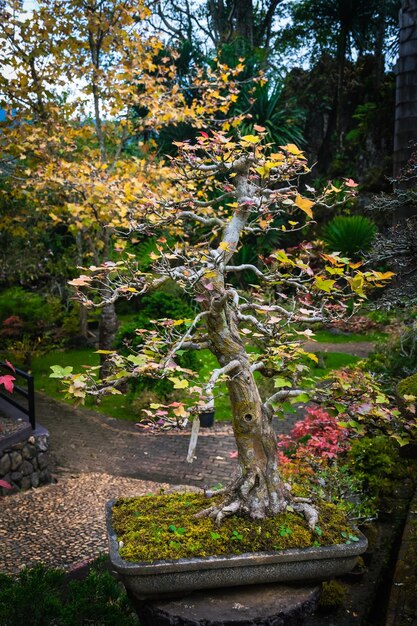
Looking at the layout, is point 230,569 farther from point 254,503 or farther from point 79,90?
point 79,90

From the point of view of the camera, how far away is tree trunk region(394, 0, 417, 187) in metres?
7.24

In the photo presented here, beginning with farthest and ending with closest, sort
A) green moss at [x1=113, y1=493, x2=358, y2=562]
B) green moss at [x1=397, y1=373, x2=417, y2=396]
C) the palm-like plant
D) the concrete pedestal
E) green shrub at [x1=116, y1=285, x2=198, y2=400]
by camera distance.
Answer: the palm-like plant
green shrub at [x1=116, y1=285, x2=198, y2=400]
green moss at [x1=397, y1=373, x2=417, y2=396]
green moss at [x1=113, y1=493, x2=358, y2=562]
the concrete pedestal

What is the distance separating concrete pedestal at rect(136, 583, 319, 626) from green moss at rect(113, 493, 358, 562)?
0.75 feet

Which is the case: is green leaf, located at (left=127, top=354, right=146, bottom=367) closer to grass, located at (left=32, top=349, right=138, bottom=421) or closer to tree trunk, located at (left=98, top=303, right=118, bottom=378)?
grass, located at (left=32, top=349, right=138, bottom=421)

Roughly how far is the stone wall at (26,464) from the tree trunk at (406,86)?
555 cm

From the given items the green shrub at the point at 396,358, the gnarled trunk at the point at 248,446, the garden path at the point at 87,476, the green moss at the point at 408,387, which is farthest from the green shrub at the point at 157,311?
the gnarled trunk at the point at 248,446

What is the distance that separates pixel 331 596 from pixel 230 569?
136 cm

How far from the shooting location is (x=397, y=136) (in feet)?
24.4

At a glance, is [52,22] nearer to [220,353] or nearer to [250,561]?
[220,353]

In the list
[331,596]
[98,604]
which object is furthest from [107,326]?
[331,596]

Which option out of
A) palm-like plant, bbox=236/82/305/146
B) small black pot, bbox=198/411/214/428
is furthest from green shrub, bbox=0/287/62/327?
palm-like plant, bbox=236/82/305/146

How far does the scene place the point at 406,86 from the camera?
23.9 ft

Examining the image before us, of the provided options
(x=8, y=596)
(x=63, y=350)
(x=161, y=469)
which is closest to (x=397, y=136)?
(x=161, y=469)

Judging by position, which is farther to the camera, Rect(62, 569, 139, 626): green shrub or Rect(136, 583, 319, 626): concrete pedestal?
Rect(62, 569, 139, 626): green shrub
